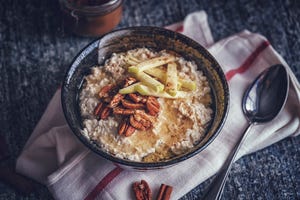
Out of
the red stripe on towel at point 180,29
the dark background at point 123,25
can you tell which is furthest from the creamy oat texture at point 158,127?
the red stripe on towel at point 180,29

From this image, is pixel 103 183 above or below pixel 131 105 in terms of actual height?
below

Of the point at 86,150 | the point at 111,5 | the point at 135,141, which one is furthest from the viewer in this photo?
the point at 111,5

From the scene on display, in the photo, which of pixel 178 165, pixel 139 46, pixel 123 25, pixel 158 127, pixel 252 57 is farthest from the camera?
pixel 123 25

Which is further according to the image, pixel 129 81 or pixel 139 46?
pixel 139 46

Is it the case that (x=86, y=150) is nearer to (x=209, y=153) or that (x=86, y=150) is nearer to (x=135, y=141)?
(x=135, y=141)

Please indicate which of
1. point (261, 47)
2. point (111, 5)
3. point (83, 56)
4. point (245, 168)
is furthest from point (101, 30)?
point (245, 168)

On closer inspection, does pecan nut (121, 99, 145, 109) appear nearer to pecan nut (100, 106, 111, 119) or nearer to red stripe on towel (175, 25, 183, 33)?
pecan nut (100, 106, 111, 119)

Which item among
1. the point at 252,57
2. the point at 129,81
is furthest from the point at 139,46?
the point at 252,57

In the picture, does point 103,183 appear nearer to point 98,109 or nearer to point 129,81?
point 98,109
